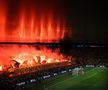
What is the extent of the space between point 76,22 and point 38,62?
27.7 feet

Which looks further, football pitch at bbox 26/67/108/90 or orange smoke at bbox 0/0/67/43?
football pitch at bbox 26/67/108/90

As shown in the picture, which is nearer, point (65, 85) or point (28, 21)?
point (28, 21)

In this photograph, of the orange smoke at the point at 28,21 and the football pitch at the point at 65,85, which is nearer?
the orange smoke at the point at 28,21

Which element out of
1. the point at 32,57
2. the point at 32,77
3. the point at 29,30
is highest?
the point at 29,30

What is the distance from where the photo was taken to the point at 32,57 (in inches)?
494

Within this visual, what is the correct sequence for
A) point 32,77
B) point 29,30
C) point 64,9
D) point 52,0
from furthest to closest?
1. point 32,77
2. point 29,30
3. point 64,9
4. point 52,0

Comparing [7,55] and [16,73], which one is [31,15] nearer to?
[7,55]

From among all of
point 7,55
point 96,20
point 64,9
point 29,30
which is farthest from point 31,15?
point 7,55

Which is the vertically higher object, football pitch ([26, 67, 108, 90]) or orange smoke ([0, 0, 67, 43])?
orange smoke ([0, 0, 67, 43])

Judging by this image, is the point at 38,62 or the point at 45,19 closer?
the point at 45,19

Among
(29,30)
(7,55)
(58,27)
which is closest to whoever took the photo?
(58,27)

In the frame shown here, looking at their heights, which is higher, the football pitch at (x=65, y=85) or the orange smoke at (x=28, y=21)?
the orange smoke at (x=28, y=21)

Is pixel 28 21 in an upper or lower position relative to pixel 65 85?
upper

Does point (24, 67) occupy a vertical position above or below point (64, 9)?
below
